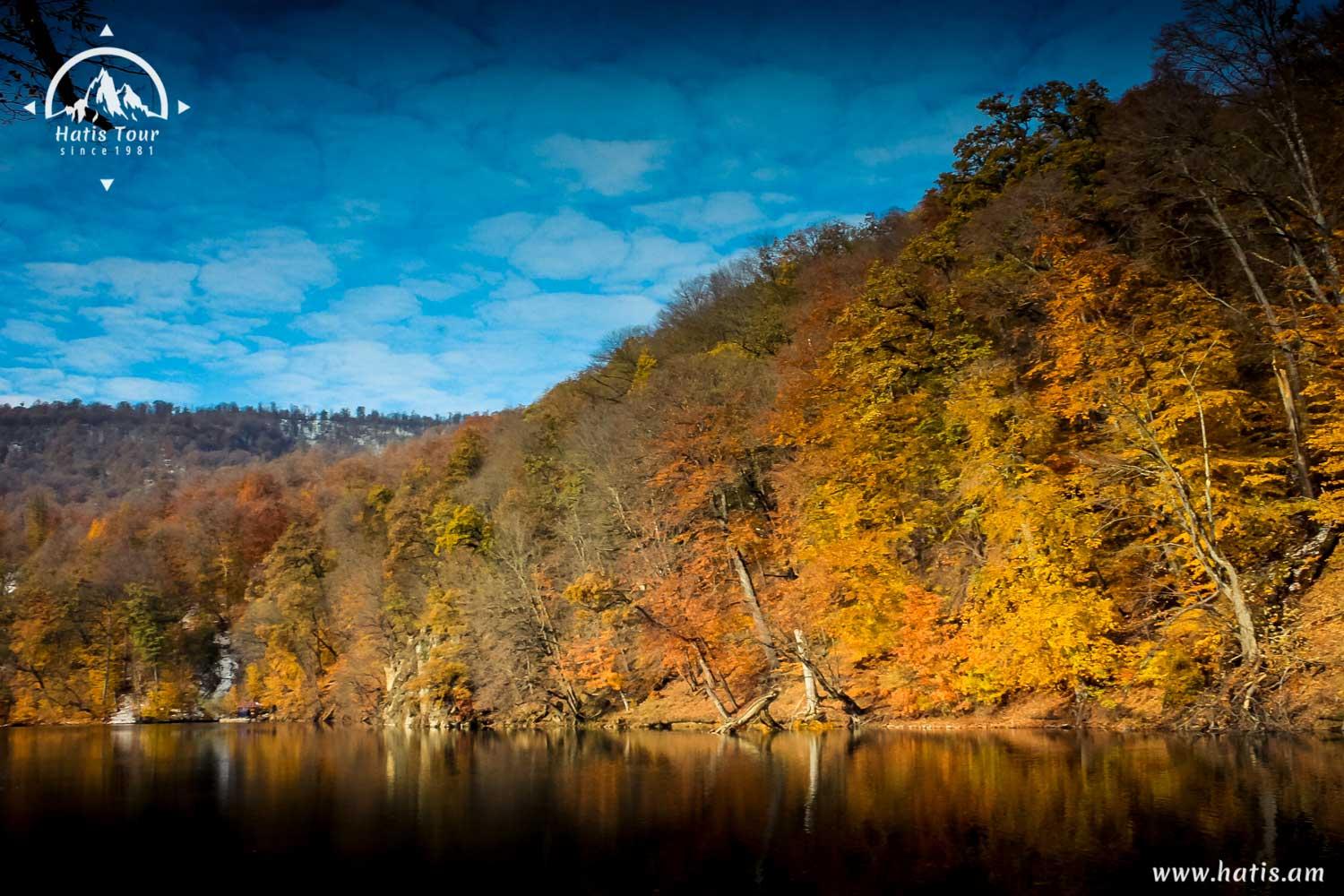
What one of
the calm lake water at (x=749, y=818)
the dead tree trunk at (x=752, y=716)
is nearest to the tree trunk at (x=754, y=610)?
the dead tree trunk at (x=752, y=716)

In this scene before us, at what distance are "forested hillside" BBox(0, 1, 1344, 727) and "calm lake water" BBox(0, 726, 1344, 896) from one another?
3.78m

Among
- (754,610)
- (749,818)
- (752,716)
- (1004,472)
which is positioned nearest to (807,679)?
(752,716)

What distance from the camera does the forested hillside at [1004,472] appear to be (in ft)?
69.7

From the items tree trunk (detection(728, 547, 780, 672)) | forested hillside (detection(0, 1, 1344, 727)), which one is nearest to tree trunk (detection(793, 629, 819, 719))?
forested hillside (detection(0, 1, 1344, 727))

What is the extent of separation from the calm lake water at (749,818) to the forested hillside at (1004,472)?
12.4ft

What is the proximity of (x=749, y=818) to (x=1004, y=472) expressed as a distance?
14166mm

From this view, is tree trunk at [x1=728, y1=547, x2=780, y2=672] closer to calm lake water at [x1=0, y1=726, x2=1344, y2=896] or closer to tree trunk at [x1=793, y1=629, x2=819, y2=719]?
tree trunk at [x1=793, y1=629, x2=819, y2=719]

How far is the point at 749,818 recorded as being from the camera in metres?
15.3

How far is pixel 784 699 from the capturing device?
3472 cm

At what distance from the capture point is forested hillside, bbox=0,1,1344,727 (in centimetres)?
2125

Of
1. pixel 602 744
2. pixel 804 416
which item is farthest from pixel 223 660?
pixel 804 416

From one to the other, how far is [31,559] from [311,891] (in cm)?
12592

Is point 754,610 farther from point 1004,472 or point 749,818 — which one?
point 749,818

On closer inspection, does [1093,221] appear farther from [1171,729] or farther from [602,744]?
[602,744]
